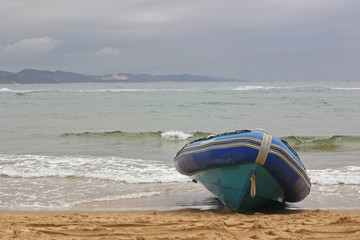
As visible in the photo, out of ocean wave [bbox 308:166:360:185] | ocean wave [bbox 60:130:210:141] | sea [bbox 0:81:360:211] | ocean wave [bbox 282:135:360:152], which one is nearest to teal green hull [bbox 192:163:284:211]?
sea [bbox 0:81:360:211]

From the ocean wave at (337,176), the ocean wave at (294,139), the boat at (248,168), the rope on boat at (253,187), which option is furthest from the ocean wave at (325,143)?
the rope on boat at (253,187)

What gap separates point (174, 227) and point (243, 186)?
1.45m

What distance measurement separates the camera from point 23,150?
13727 mm

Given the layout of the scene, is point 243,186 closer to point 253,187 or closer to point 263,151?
point 253,187

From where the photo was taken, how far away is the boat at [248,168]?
6.03m

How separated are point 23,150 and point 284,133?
9907mm

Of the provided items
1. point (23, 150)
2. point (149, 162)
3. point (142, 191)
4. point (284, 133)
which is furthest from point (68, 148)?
point (284, 133)

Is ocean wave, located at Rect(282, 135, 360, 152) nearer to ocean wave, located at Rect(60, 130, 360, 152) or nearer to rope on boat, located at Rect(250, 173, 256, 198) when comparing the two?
ocean wave, located at Rect(60, 130, 360, 152)

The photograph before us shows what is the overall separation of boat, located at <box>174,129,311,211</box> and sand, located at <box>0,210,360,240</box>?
539 mm

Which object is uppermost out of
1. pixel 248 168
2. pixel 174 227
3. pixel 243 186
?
pixel 248 168

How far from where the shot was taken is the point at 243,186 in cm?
629

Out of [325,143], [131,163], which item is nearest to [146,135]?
[131,163]

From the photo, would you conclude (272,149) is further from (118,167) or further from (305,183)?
(118,167)

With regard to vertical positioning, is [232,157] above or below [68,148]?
above
